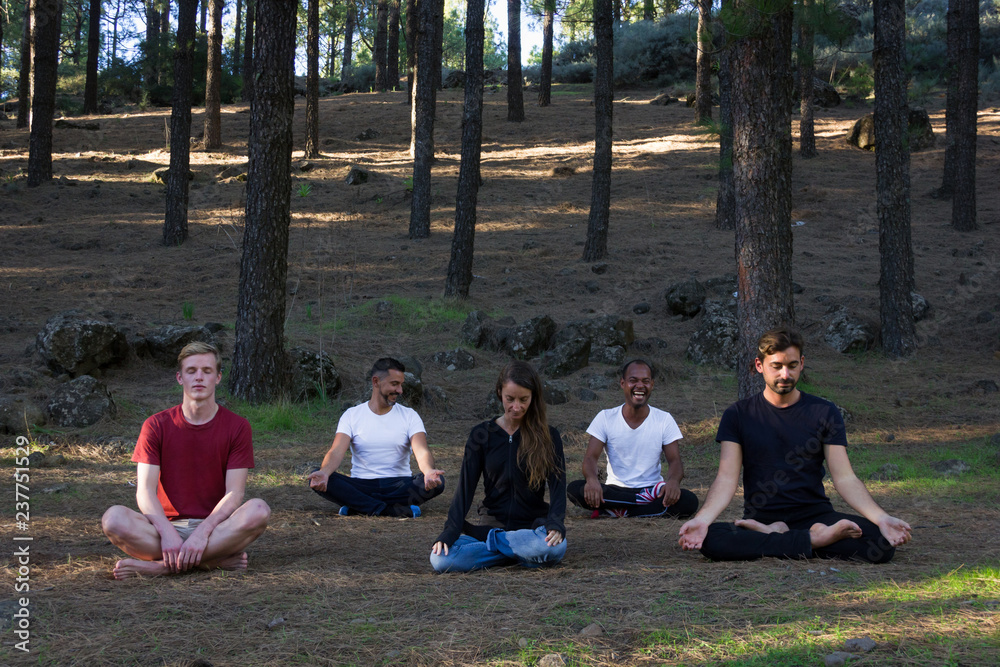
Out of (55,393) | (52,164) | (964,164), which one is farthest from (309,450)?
(52,164)

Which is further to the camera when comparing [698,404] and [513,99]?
[513,99]

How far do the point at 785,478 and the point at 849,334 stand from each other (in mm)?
8048

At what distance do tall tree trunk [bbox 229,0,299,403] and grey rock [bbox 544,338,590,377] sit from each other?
11.9 feet

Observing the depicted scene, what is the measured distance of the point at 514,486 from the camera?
4.22 metres

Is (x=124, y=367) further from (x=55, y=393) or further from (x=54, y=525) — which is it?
(x=54, y=525)

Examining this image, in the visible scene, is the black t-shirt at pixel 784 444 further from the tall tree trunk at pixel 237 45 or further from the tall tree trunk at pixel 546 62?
the tall tree trunk at pixel 237 45

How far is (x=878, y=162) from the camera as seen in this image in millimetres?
10859

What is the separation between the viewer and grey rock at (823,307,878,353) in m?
11.3

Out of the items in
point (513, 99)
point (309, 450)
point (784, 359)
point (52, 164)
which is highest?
point (513, 99)

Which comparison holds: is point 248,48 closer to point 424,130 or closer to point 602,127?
point 424,130

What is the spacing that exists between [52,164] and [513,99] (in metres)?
12.8

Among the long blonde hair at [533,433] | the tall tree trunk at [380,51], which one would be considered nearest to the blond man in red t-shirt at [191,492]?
the long blonde hair at [533,433]

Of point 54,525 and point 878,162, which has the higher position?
point 878,162

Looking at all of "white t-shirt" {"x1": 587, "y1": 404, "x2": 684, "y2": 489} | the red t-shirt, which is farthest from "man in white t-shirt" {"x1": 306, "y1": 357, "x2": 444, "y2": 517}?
the red t-shirt
